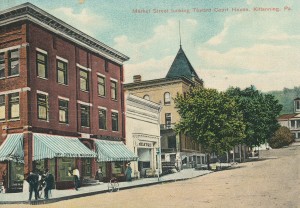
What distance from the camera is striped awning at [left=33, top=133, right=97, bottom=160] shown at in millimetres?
19422

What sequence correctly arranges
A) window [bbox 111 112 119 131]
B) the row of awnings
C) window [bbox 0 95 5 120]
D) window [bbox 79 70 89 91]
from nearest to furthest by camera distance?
the row of awnings
window [bbox 0 95 5 120]
window [bbox 79 70 89 91]
window [bbox 111 112 119 131]

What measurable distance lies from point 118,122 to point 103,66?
13.8 ft

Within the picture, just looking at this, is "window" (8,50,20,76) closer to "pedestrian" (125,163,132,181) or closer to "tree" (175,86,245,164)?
"pedestrian" (125,163,132,181)

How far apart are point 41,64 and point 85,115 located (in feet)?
18.0

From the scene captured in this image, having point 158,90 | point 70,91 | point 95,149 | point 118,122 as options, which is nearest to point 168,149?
point 158,90

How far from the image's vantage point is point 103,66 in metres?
25.7

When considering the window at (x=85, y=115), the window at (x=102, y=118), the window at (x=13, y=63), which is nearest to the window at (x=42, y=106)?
the window at (x=13, y=63)


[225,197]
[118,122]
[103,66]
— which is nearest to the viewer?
[225,197]

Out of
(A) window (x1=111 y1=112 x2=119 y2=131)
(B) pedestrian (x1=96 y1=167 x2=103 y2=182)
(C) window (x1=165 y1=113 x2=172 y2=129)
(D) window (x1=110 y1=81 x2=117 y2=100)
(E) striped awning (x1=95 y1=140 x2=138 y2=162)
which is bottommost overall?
(B) pedestrian (x1=96 y1=167 x2=103 y2=182)

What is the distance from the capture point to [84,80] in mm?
24000

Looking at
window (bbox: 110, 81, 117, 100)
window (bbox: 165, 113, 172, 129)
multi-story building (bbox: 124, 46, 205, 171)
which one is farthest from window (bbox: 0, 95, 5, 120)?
window (bbox: 165, 113, 172, 129)

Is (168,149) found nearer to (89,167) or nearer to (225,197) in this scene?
(89,167)

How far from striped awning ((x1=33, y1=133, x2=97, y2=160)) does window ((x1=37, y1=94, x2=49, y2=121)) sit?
0.87m

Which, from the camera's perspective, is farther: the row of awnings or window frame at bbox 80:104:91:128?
window frame at bbox 80:104:91:128
